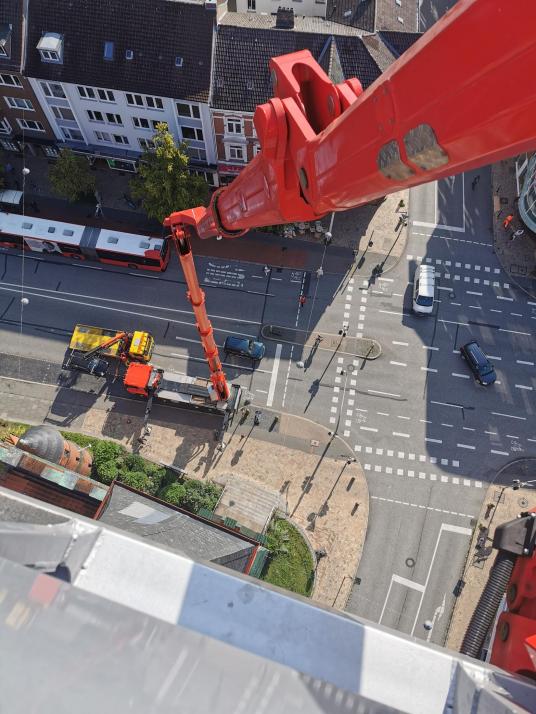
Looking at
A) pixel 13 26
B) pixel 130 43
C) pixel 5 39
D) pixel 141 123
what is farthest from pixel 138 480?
pixel 13 26

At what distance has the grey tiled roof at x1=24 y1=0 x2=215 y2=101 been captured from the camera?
43.4m

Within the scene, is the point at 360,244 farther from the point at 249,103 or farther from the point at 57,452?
the point at 57,452

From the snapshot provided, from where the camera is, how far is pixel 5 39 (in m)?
43.8

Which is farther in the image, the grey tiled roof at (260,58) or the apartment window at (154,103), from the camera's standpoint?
the apartment window at (154,103)

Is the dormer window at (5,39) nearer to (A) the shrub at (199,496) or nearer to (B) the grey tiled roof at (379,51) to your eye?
(B) the grey tiled roof at (379,51)

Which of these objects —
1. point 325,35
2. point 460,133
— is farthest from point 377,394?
point 460,133

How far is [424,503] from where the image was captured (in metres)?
40.9

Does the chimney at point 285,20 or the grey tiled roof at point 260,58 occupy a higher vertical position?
the chimney at point 285,20

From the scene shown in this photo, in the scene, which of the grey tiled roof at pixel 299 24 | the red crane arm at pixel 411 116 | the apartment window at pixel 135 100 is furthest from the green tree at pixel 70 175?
the red crane arm at pixel 411 116

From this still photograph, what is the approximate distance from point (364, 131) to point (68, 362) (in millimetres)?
39217

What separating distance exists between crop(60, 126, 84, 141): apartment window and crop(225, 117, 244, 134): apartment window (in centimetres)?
1586

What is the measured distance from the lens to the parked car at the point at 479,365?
44.3 m

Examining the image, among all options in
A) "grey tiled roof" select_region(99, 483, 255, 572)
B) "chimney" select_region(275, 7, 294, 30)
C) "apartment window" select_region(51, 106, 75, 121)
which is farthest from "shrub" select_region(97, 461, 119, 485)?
"chimney" select_region(275, 7, 294, 30)

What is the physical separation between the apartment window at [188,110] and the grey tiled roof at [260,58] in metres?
2.22
